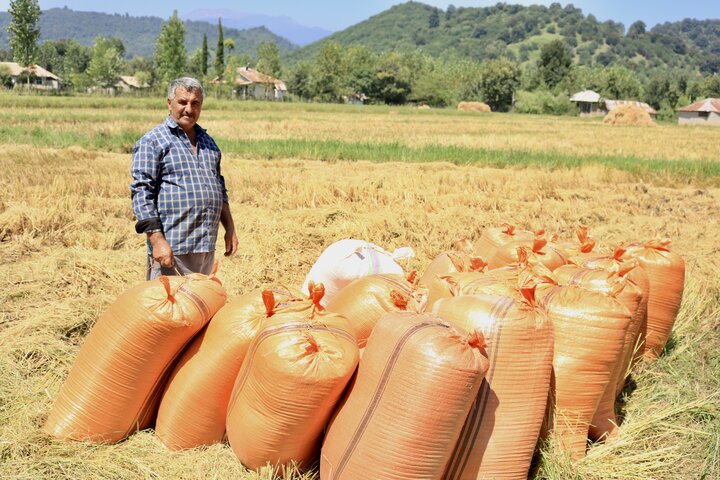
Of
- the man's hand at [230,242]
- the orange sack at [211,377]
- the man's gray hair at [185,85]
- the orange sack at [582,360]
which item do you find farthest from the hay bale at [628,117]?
the orange sack at [211,377]

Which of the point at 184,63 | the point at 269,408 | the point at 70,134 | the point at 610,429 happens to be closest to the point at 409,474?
the point at 269,408

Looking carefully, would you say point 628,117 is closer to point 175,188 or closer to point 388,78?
point 388,78

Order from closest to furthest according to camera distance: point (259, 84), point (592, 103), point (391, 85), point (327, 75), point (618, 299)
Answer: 1. point (618, 299)
2. point (391, 85)
3. point (327, 75)
4. point (592, 103)
5. point (259, 84)

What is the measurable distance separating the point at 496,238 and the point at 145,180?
2403mm

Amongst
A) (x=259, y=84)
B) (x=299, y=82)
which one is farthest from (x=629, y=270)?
(x=259, y=84)

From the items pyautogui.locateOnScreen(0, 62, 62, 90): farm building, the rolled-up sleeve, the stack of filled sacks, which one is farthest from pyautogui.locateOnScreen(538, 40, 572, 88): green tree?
the rolled-up sleeve

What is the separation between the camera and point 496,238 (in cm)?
450

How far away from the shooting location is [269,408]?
245cm

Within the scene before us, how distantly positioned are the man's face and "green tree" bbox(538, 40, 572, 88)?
93.8 meters

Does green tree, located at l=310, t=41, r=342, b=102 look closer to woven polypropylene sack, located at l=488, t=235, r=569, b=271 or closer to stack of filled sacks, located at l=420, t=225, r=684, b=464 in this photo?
woven polypropylene sack, located at l=488, t=235, r=569, b=271

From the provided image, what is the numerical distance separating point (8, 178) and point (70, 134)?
284 inches

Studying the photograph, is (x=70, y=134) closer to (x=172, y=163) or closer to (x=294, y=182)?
(x=294, y=182)

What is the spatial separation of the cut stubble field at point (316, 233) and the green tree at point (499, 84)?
5846cm

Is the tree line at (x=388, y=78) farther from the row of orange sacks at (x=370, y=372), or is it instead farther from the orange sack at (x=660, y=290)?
the orange sack at (x=660, y=290)
